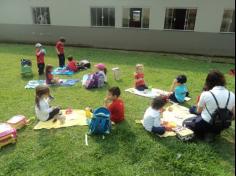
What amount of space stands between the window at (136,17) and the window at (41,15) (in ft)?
17.3

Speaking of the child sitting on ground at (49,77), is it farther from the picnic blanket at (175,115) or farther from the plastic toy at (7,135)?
the picnic blanket at (175,115)

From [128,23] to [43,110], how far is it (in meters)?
9.72

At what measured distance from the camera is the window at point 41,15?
15578 millimetres

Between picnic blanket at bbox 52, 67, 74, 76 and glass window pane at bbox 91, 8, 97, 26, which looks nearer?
picnic blanket at bbox 52, 67, 74, 76

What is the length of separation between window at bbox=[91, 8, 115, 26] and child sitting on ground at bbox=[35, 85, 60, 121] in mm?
9728

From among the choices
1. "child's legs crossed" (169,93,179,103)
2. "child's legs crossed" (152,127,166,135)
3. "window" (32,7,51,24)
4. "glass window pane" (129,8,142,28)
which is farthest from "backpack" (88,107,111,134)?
"window" (32,7,51,24)

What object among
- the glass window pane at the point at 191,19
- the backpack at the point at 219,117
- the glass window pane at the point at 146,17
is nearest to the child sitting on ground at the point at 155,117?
the backpack at the point at 219,117

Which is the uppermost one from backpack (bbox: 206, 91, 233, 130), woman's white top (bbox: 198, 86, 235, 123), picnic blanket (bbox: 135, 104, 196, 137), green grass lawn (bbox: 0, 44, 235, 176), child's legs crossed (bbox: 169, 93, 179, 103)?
woman's white top (bbox: 198, 86, 235, 123)

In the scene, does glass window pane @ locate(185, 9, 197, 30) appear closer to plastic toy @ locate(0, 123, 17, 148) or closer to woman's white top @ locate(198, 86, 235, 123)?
woman's white top @ locate(198, 86, 235, 123)

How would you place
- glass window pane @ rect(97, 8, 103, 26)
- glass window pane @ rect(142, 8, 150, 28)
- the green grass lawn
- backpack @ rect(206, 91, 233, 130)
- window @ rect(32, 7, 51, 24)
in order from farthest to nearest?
window @ rect(32, 7, 51, 24) → glass window pane @ rect(97, 8, 103, 26) → glass window pane @ rect(142, 8, 150, 28) → backpack @ rect(206, 91, 233, 130) → the green grass lawn

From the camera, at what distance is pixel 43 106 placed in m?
5.43

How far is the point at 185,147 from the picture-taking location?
4543mm

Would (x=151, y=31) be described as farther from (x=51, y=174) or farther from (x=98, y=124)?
(x=51, y=174)

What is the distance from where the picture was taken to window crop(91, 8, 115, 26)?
555 inches
